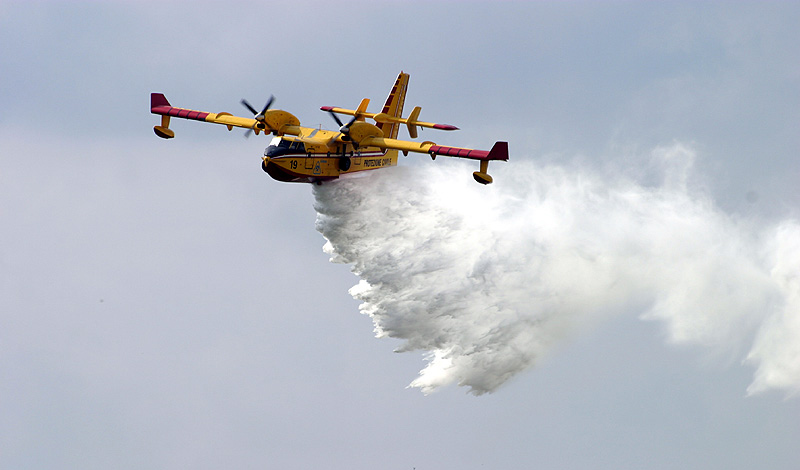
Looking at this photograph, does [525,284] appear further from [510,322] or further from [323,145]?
[323,145]

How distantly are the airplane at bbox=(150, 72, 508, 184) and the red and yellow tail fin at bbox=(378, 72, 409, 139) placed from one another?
0.04m

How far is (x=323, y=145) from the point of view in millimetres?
52750

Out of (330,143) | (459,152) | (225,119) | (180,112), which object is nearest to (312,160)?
(330,143)

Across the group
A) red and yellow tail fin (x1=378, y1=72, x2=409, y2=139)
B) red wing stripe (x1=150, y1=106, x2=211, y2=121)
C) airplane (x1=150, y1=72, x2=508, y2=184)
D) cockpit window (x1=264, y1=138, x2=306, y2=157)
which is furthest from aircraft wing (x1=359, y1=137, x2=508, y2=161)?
red wing stripe (x1=150, y1=106, x2=211, y2=121)

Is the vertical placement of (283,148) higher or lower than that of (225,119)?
lower

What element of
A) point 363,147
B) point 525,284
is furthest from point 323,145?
point 525,284

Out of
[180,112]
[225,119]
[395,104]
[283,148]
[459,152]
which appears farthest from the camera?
[395,104]

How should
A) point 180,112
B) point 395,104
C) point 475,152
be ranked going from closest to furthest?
point 475,152 → point 180,112 → point 395,104

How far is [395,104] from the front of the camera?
A: 59375mm

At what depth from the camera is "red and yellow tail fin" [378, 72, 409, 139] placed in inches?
2325

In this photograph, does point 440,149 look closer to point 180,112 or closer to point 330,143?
point 330,143

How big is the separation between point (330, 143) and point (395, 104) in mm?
7108

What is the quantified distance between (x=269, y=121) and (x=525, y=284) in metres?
12.5

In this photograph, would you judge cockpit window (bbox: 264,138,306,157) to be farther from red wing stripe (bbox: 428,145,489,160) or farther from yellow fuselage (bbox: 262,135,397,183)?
red wing stripe (bbox: 428,145,489,160)
